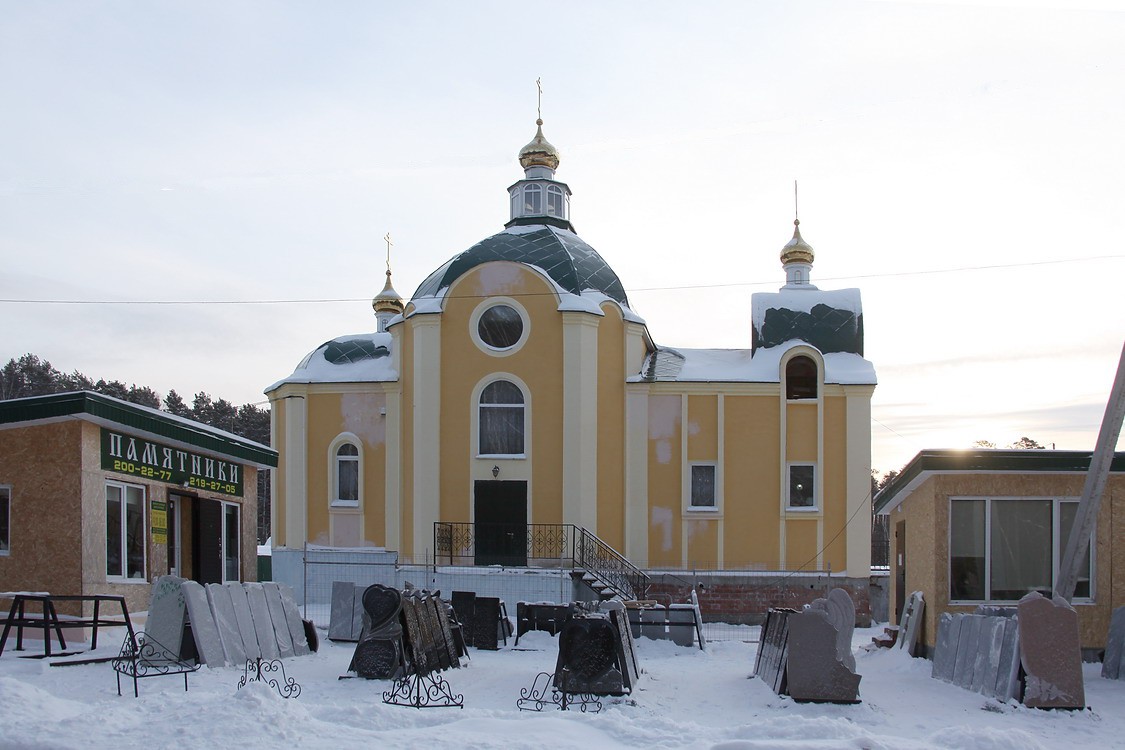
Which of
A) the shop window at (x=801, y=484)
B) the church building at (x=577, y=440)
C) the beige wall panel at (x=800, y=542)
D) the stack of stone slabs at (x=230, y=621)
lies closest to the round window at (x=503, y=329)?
the church building at (x=577, y=440)

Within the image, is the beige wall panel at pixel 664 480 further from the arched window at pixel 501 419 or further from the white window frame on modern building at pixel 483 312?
the white window frame on modern building at pixel 483 312

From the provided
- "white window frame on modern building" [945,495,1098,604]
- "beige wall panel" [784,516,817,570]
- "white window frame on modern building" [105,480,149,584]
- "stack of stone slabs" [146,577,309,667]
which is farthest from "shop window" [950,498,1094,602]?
"beige wall panel" [784,516,817,570]

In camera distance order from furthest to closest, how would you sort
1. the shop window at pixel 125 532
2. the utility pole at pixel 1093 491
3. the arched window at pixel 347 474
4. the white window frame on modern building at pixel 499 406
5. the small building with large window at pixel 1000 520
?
the arched window at pixel 347 474, the white window frame on modern building at pixel 499 406, the small building with large window at pixel 1000 520, the shop window at pixel 125 532, the utility pole at pixel 1093 491

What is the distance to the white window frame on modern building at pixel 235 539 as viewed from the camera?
1798 cm

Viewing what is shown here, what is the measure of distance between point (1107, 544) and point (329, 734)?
10821mm

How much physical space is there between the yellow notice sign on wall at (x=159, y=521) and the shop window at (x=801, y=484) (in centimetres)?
1501

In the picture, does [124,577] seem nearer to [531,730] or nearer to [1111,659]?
[531,730]

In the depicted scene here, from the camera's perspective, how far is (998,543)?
15.2 meters

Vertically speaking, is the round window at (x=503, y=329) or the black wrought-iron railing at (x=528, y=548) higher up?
the round window at (x=503, y=329)

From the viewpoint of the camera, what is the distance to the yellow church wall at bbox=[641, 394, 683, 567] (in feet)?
85.3

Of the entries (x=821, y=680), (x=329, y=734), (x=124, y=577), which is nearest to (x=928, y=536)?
(x=821, y=680)

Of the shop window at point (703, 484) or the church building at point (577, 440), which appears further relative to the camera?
the shop window at point (703, 484)

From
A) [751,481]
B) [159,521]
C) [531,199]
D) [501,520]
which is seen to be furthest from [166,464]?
[531,199]

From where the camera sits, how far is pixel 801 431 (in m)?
26.5
